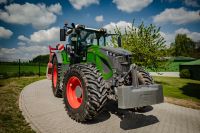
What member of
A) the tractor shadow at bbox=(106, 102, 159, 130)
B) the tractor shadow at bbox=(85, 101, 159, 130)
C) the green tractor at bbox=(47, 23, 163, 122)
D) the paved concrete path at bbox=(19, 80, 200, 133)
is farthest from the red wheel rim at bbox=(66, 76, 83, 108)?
the tractor shadow at bbox=(106, 102, 159, 130)

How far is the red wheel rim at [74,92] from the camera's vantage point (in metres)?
5.86

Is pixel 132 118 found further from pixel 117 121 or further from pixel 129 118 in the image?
pixel 117 121

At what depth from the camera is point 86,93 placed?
5145mm

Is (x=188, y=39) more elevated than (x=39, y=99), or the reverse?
(x=188, y=39)

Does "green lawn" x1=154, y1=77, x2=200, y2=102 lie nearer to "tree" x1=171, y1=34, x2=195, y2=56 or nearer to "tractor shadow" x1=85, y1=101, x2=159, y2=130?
"tractor shadow" x1=85, y1=101, x2=159, y2=130

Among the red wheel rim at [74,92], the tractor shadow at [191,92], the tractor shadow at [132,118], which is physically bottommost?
the tractor shadow at [191,92]

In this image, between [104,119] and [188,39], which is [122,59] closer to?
[104,119]

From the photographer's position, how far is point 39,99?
8.47 meters

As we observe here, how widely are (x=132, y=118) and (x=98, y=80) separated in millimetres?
1873

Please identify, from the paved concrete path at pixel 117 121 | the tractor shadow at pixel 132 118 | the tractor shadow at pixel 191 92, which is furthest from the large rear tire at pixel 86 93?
the tractor shadow at pixel 191 92

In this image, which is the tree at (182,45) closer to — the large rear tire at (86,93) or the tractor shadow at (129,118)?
the tractor shadow at (129,118)

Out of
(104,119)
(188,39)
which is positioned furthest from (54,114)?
(188,39)

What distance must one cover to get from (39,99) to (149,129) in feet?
16.9

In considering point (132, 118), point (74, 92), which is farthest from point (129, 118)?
point (74, 92)
